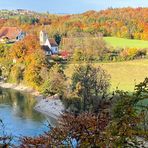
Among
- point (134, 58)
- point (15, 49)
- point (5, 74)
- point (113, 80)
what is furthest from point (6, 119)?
point (134, 58)

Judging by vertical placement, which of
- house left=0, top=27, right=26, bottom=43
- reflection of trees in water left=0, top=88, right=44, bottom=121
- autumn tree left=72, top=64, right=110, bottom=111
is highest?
house left=0, top=27, right=26, bottom=43

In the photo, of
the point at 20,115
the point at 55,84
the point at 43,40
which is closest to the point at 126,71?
the point at 55,84

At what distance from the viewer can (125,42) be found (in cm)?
5709

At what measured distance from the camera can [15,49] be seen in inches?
1832

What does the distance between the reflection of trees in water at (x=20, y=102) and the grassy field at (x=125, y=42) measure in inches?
848

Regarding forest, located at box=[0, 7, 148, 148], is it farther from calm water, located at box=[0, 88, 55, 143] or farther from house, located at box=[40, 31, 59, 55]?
calm water, located at box=[0, 88, 55, 143]

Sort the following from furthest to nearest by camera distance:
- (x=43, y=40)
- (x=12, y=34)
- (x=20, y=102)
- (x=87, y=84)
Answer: (x=12, y=34) < (x=43, y=40) < (x=20, y=102) < (x=87, y=84)

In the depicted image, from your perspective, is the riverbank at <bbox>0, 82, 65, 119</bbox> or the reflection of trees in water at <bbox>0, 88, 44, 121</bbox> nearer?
the reflection of trees in water at <bbox>0, 88, 44, 121</bbox>

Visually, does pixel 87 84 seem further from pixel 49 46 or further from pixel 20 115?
pixel 49 46

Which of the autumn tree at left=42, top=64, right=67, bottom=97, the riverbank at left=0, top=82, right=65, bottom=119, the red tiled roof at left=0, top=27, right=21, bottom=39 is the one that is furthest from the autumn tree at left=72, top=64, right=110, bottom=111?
the red tiled roof at left=0, top=27, right=21, bottom=39

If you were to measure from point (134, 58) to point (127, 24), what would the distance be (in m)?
12.7

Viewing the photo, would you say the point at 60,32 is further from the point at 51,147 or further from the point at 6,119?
the point at 51,147

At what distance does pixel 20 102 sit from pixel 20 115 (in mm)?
5130

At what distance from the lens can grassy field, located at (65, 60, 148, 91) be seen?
38.7 meters
